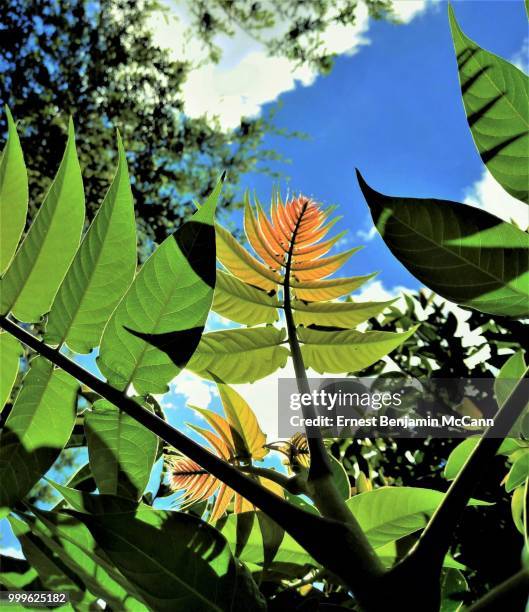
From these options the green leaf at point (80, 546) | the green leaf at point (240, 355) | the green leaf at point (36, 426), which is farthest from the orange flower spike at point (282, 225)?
the green leaf at point (80, 546)

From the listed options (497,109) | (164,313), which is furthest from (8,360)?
(497,109)

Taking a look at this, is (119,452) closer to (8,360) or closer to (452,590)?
(8,360)

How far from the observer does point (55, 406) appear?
0.66m

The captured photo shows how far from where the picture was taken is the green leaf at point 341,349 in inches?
31.4

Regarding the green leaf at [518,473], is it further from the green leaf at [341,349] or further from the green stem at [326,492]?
the green stem at [326,492]

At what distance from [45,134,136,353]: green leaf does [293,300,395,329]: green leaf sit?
287 millimetres

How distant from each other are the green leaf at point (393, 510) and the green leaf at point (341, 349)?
177 mm

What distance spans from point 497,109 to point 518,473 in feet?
1.67

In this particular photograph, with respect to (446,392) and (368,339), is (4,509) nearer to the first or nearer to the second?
(368,339)

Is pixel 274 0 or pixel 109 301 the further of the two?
pixel 274 0

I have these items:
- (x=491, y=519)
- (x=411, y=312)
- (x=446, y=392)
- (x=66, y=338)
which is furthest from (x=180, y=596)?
(x=411, y=312)

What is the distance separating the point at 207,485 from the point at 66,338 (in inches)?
13.2

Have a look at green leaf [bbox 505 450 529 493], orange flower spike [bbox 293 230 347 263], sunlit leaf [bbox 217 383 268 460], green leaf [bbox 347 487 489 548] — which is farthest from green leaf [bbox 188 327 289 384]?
green leaf [bbox 505 450 529 493]

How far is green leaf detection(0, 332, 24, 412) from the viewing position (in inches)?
27.1
